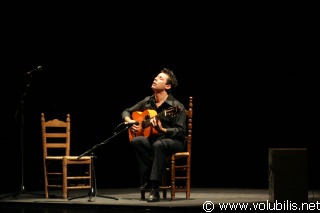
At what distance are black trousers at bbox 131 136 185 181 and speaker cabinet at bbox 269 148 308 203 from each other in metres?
0.98

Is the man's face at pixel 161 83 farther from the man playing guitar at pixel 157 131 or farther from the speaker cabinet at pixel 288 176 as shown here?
the speaker cabinet at pixel 288 176

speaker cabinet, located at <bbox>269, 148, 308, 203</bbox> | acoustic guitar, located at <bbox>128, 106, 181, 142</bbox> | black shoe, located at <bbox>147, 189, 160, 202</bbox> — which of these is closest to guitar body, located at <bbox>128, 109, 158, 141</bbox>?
acoustic guitar, located at <bbox>128, 106, 181, 142</bbox>

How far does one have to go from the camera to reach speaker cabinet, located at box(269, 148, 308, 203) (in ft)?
16.8

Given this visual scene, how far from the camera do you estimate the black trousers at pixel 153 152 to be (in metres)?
5.50

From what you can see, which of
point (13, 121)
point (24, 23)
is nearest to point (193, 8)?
point (24, 23)

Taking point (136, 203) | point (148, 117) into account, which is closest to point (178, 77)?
point (148, 117)

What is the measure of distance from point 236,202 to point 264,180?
2.83 meters

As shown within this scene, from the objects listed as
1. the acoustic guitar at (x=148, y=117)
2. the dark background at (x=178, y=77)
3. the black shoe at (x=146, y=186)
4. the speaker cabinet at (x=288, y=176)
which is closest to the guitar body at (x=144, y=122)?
the acoustic guitar at (x=148, y=117)

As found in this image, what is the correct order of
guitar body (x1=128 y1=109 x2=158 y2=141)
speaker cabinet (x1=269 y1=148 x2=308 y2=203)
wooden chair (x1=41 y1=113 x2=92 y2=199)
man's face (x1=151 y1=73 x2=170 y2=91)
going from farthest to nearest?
wooden chair (x1=41 y1=113 x2=92 y2=199), man's face (x1=151 y1=73 x2=170 y2=91), guitar body (x1=128 y1=109 x2=158 y2=141), speaker cabinet (x1=269 y1=148 x2=308 y2=203)

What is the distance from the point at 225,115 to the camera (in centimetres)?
782

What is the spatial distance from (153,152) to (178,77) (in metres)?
2.49

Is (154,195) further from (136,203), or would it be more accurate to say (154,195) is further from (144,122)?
(144,122)

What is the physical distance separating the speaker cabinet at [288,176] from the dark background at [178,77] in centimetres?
246

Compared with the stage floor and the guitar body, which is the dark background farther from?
the guitar body
